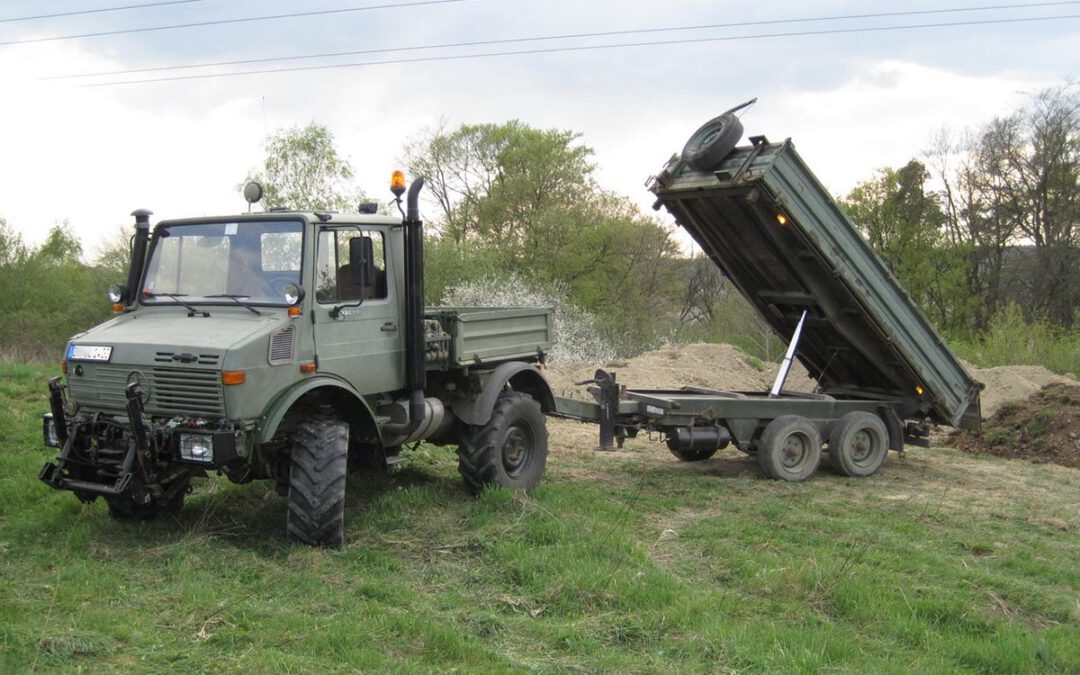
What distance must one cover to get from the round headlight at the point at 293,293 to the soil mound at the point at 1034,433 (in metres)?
9.81

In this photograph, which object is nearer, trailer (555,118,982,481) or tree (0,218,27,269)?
trailer (555,118,982,481)

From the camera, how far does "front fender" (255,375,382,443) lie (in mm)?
6270

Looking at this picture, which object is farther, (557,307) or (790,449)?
(557,307)

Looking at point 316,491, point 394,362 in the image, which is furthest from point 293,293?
point 316,491

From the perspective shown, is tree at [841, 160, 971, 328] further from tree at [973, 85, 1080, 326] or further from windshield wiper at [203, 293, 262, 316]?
windshield wiper at [203, 293, 262, 316]

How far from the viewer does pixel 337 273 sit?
698 cm

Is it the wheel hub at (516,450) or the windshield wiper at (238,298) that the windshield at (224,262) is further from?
the wheel hub at (516,450)

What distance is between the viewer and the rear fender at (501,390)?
7881mm

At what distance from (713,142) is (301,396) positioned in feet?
14.7

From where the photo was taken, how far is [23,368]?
13117 mm

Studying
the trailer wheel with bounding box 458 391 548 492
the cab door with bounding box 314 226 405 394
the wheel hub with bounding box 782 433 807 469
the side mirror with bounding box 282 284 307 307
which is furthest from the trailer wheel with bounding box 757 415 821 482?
the side mirror with bounding box 282 284 307 307

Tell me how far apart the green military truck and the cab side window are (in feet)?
0.05

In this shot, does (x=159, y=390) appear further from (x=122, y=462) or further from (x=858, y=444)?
(x=858, y=444)

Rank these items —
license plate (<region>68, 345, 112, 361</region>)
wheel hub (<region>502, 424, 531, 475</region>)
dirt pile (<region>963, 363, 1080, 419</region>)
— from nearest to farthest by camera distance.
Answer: license plate (<region>68, 345, 112, 361</region>) → wheel hub (<region>502, 424, 531, 475</region>) → dirt pile (<region>963, 363, 1080, 419</region>)
